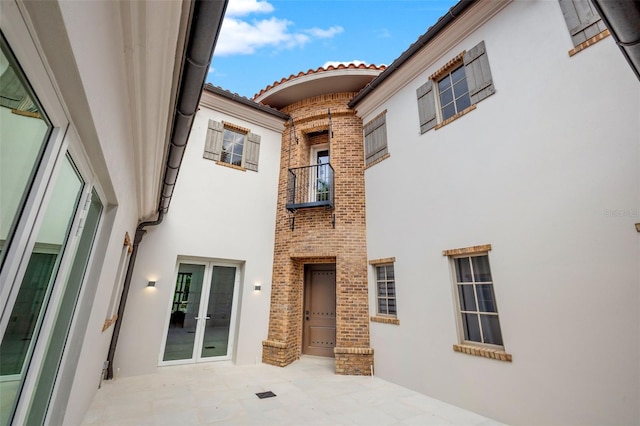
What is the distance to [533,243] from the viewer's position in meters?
3.74

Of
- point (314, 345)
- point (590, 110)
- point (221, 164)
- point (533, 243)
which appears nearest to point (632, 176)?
point (590, 110)

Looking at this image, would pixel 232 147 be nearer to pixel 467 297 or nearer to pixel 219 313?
pixel 219 313

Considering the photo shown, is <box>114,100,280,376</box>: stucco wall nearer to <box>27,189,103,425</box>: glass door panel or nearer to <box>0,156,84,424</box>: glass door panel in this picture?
<box>27,189,103,425</box>: glass door panel

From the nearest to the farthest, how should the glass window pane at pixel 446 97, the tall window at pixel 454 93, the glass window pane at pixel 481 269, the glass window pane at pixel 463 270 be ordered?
the glass window pane at pixel 481 269 < the glass window pane at pixel 463 270 < the tall window at pixel 454 93 < the glass window pane at pixel 446 97

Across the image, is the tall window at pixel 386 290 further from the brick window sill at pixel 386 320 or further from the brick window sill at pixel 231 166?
the brick window sill at pixel 231 166

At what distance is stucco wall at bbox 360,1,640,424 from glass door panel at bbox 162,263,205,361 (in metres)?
4.30

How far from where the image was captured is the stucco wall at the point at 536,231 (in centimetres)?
306

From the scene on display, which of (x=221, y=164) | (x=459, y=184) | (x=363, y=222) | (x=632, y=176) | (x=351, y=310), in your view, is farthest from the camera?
(x=221, y=164)

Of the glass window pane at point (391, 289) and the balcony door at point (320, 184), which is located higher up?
the balcony door at point (320, 184)

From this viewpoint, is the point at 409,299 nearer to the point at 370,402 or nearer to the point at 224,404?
the point at 370,402

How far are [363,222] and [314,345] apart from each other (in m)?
3.46

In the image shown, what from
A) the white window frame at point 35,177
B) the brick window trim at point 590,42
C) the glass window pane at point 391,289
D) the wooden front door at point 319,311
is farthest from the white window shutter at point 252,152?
the brick window trim at point 590,42

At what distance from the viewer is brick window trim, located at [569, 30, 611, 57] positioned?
3.44 metres

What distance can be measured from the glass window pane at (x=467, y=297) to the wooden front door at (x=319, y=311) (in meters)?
3.45
